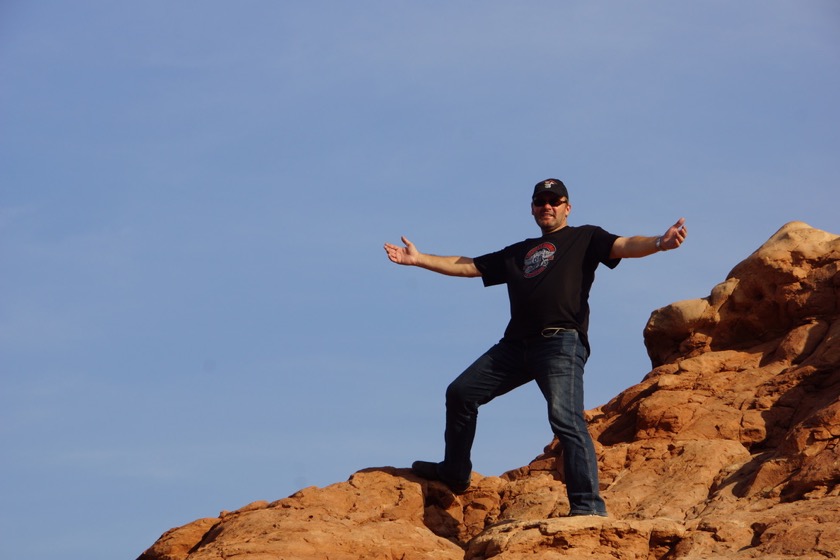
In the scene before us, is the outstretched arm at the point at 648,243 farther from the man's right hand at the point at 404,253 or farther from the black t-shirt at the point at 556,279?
the man's right hand at the point at 404,253

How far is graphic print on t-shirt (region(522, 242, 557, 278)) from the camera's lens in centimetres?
877

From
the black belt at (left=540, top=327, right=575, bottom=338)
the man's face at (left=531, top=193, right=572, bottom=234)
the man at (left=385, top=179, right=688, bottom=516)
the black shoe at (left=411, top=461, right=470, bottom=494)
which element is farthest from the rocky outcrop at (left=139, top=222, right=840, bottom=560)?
the man's face at (left=531, top=193, right=572, bottom=234)

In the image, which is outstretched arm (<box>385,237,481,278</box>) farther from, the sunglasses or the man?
the sunglasses

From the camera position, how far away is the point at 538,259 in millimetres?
8852

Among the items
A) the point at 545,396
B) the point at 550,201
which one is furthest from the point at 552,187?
the point at 545,396

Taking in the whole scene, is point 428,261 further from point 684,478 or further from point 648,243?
point 684,478

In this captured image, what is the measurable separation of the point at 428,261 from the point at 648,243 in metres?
1.89

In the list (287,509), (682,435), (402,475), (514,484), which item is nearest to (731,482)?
(682,435)

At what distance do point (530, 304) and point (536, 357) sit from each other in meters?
0.39

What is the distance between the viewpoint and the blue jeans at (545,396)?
7.97m

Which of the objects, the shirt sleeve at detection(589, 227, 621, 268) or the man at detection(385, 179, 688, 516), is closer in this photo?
the man at detection(385, 179, 688, 516)

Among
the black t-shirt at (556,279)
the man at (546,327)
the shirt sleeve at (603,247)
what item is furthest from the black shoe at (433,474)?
the shirt sleeve at (603,247)

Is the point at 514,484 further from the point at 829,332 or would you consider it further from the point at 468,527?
the point at 829,332

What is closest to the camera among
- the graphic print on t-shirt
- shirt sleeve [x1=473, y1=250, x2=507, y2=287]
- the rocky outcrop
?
the rocky outcrop
